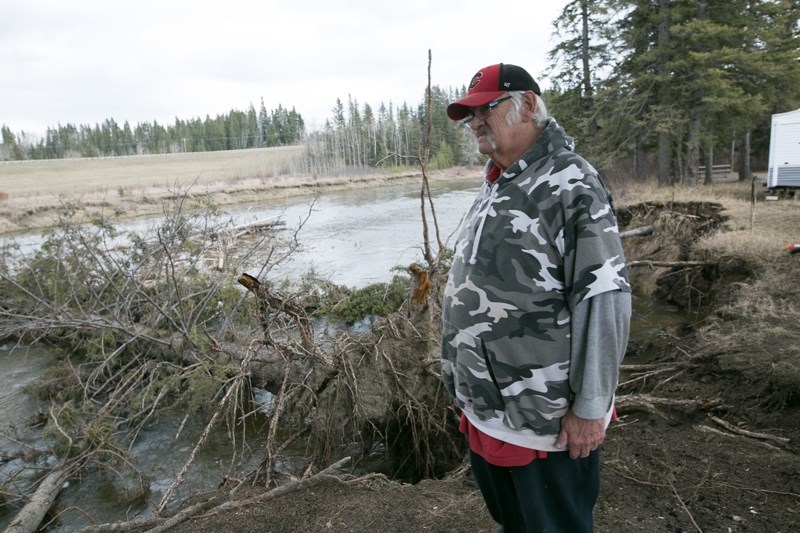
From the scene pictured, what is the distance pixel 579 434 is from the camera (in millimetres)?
1591

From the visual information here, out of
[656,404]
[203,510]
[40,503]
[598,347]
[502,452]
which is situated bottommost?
[40,503]

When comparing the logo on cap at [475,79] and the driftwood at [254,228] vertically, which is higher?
the logo on cap at [475,79]

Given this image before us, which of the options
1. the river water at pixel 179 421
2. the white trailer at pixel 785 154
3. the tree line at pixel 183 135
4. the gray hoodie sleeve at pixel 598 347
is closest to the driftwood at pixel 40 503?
the river water at pixel 179 421

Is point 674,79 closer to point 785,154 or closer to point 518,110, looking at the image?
point 785,154

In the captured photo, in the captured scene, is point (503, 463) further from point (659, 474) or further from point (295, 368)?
point (295, 368)

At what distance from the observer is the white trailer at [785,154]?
42.8 feet

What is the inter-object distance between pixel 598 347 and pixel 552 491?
566 millimetres

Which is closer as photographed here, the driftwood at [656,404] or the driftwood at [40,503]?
the driftwood at [656,404]

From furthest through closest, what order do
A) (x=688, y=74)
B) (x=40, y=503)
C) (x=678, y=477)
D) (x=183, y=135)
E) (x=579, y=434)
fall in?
(x=183, y=135) → (x=688, y=74) → (x=40, y=503) → (x=678, y=477) → (x=579, y=434)

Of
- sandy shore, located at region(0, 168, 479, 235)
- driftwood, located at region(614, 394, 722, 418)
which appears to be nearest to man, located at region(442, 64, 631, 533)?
driftwood, located at region(614, 394, 722, 418)

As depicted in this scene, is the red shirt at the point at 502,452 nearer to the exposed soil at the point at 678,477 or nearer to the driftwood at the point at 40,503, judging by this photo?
the exposed soil at the point at 678,477

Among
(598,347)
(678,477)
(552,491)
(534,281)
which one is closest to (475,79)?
(534,281)

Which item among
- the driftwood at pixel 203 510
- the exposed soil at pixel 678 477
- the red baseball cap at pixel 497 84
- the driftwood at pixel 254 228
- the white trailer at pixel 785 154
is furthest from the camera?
the white trailer at pixel 785 154

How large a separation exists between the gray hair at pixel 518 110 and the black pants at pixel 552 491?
1148 millimetres
